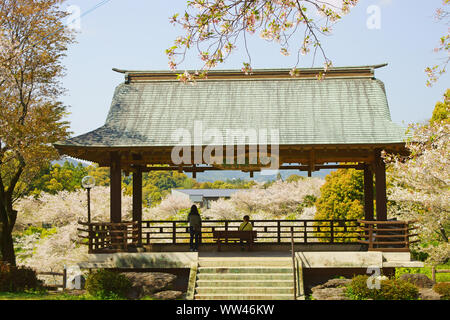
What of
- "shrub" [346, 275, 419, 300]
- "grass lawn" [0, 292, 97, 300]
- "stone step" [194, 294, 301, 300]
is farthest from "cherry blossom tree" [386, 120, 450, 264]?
"grass lawn" [0, 292, 97, 300]

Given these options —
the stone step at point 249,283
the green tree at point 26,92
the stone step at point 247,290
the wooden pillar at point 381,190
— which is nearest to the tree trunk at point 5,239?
the green tree at point 26,92

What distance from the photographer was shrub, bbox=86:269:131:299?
1280cm

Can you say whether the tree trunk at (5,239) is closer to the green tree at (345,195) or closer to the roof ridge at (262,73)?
the roof ridge at (262,73)

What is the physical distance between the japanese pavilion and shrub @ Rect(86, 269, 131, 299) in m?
1.57

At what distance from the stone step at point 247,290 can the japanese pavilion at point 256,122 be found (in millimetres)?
3160

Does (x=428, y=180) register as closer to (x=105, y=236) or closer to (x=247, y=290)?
(x=247, y=290)

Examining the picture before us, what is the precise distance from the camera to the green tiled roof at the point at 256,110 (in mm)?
15008

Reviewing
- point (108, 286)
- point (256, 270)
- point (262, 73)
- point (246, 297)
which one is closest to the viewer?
point (246, 297)

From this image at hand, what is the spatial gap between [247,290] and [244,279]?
0.54m

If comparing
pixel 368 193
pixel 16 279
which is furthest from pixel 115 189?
pixel 368 193

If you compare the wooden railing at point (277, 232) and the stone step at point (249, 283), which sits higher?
the wooden railing at point (277, 232)

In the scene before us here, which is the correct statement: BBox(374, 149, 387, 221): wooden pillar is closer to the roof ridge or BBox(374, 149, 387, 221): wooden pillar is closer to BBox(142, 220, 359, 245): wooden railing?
BBox(142, 220, 359, 245): wooden railing

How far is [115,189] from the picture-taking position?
15.1 m

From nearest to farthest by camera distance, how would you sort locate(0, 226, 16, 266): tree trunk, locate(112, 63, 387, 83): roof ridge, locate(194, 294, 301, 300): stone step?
1. locate(194, 294, 301, 300): stone step
2. locate(112, 63, 387, 83): roof ridge
3. locate(0, 226, 16, 266): tree trunk
